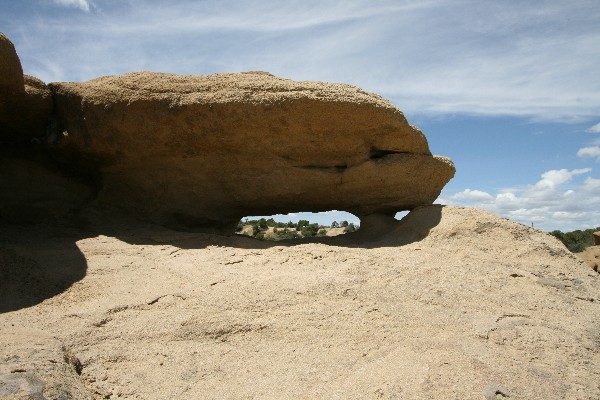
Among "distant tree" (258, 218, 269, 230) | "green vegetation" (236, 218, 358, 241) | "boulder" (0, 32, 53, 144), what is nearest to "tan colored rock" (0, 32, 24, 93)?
"boulder" (0, 32, 53, 144)

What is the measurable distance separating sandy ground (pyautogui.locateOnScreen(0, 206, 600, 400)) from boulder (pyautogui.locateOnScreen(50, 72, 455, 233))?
84 centimetres

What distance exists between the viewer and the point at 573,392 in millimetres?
3314

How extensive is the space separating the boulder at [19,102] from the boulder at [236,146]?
180 mm

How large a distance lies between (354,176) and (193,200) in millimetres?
1878

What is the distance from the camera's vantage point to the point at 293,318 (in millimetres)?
3887

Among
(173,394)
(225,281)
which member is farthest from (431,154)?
(173,394)

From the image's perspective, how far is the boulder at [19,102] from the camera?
16.4 ft

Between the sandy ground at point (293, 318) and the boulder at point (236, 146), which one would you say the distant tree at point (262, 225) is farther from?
the sandy ground at point (293, 318)

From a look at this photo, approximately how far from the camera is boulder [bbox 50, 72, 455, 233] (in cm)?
570

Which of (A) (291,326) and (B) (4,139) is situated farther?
(B) (4,139)

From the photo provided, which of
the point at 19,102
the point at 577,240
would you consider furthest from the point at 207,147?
the point at 577,240

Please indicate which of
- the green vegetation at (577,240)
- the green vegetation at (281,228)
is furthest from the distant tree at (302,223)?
the green vegetation at (577,240)

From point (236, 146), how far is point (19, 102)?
2.23 metres

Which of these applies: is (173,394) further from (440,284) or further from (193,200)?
(193,200)
